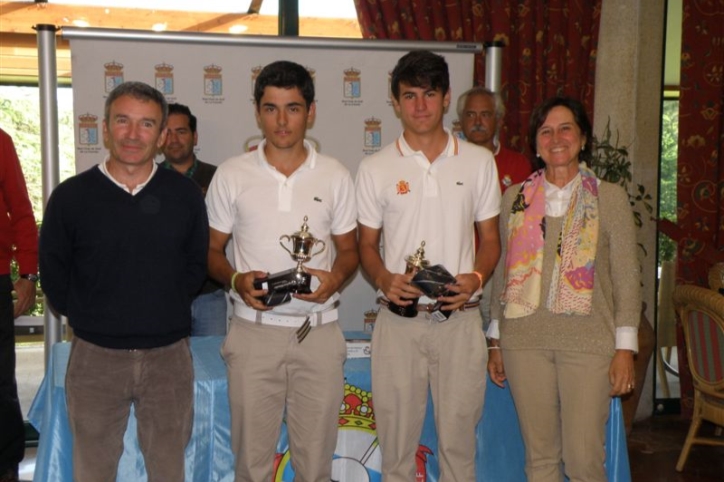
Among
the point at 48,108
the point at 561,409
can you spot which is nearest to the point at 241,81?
the point at 48,108

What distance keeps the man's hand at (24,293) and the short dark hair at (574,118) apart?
224 cm

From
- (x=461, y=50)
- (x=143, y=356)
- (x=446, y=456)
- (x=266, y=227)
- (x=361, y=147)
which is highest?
(x=461, y=50)

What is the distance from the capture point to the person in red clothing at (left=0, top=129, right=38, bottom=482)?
3449 mm

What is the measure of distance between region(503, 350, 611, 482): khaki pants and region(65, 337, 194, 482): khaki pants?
3.86 ft

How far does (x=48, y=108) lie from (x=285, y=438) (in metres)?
2.20

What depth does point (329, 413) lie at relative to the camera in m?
2.71

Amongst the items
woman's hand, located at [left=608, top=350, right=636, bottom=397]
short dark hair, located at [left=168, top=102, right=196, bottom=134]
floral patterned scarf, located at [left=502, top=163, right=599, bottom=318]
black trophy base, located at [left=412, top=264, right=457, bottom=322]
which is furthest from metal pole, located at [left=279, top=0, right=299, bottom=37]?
woman's hand, located at [left=608, top=350, right=636, bottom=397]

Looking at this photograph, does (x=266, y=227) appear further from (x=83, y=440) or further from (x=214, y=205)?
(x=83, y=440)

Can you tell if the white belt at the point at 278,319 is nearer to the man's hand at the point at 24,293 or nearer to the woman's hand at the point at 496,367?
the woman's hand at the point at 496,367

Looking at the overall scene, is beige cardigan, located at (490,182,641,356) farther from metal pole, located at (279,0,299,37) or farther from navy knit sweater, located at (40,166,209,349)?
metal pole, located at (279,0,299,37)

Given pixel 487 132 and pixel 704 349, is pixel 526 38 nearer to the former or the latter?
pixel 487 132

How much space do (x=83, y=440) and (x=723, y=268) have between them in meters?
3.38

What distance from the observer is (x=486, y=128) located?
4066 mm

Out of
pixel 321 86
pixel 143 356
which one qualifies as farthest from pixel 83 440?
pixel 321 86
